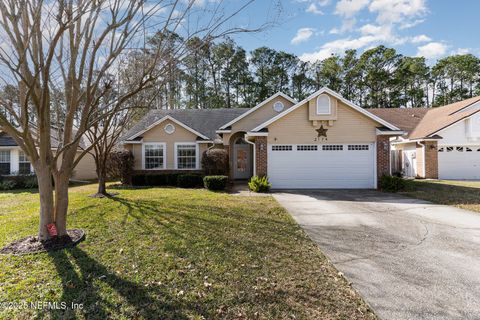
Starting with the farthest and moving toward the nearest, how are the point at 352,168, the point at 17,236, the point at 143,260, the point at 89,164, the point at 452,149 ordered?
1. the point at 89,164
2. the point at 452,149
3. the point at 352,168
4. the point at 17,236
5. the point at 143,260

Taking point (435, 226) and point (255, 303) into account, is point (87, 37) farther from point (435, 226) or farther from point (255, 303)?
point (435, 226)

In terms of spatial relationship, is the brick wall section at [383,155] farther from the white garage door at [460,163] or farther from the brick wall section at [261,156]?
the white garage door at [460,163]

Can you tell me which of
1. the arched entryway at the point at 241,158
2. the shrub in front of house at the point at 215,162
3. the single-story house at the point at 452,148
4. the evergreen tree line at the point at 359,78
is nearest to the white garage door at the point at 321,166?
the shrub in front of house at the point at 215,162

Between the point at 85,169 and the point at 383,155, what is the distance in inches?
810

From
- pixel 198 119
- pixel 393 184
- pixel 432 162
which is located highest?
pixel 198 119

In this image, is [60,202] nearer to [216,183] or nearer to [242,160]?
[216,183]

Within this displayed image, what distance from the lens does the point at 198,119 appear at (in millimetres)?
20516

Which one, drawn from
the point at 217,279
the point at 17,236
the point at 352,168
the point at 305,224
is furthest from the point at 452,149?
the point at 17,236

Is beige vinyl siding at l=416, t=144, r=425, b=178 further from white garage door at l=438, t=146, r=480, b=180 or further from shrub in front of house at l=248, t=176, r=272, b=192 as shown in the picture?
shrub in front of house at l=248, t=176, r=272, b=192

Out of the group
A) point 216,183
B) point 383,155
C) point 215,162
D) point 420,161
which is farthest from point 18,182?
point 420,161

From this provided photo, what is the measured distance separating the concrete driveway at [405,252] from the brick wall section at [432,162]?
940 cm

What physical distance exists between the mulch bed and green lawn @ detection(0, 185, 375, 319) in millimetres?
221

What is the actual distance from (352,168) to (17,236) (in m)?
13.2

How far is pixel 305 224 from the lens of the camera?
6.80 metres
